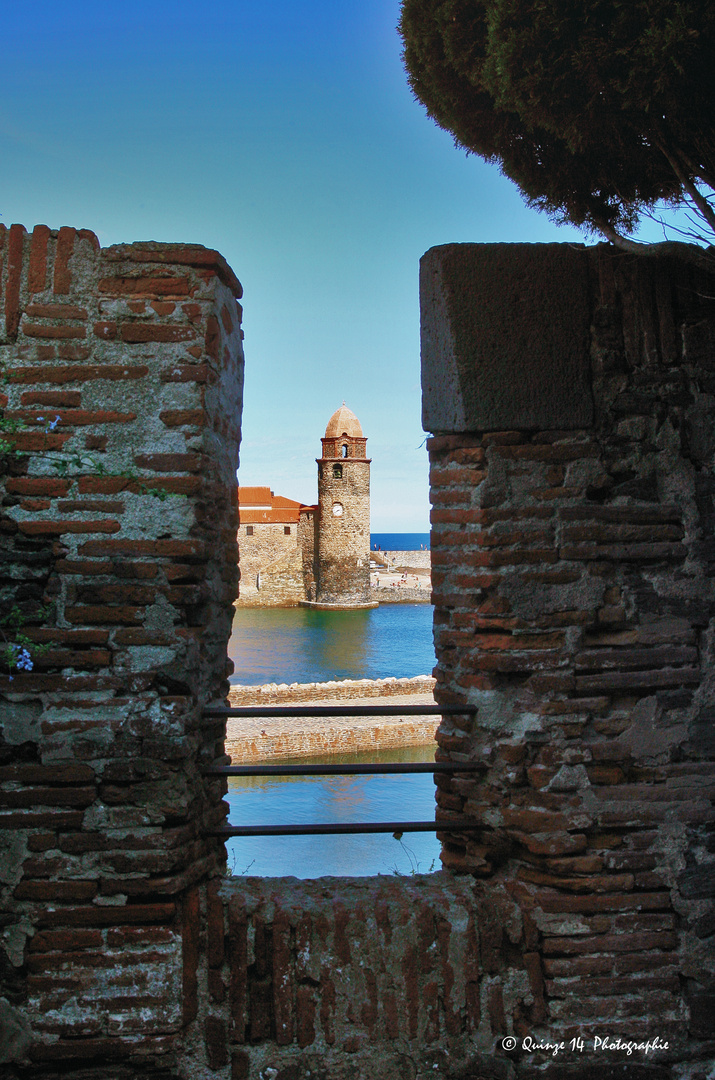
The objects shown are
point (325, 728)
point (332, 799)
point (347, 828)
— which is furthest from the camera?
point (325, 728)

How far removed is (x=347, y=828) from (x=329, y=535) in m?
37.7

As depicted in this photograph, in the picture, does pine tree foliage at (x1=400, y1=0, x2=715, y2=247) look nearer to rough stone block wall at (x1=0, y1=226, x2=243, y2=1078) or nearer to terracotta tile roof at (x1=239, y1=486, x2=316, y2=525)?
rough stone block wall at (x1=0, y1=226, x2=243, y2=1078)

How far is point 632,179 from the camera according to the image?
8.05 ft

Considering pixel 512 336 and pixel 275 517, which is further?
pixel 275 517

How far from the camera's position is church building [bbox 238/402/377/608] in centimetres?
3956

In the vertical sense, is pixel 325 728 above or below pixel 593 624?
below


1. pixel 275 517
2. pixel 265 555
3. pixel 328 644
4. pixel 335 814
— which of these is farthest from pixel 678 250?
pixel 265 555

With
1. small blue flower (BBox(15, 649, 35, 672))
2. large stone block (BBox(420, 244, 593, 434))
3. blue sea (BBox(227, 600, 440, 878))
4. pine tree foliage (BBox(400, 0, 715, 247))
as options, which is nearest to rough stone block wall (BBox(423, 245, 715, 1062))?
large stone block (BBox(420, 244, 593, 434))

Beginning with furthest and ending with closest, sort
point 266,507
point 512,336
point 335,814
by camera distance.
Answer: point 266,507 < point 335,814 < point 512,336

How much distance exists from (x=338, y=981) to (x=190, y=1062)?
0.44m

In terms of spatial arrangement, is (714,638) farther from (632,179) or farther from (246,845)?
(246,845)

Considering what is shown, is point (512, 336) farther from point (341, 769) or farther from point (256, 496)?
point (256, 496)

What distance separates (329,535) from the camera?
39.7 m

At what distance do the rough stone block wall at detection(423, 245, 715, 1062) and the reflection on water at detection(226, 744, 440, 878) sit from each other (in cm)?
200
